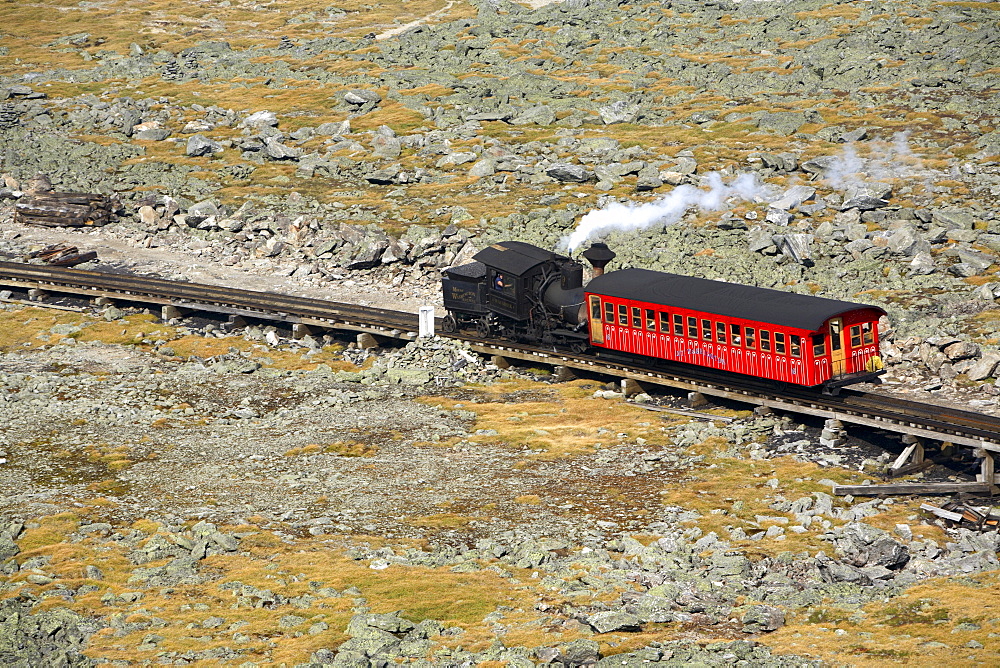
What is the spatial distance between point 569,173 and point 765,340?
1214 inches

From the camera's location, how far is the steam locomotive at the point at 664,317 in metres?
33.8

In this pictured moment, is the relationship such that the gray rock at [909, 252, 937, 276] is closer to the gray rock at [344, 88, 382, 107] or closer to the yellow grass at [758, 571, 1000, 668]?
the yellow grass at [758, 571, 1000, 668]

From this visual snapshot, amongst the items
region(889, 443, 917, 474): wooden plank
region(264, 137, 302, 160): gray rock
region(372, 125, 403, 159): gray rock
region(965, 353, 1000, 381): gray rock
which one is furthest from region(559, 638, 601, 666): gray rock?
region(264, 137, 302, 160): gray rock

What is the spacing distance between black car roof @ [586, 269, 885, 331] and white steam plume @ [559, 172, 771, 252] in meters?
A: 13.4

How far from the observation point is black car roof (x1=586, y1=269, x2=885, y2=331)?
3375cm

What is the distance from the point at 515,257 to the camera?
134 feet

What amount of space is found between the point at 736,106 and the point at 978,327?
3762 cm

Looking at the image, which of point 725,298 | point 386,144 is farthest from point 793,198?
point 386,144

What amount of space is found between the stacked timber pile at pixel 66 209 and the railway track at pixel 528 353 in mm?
8073

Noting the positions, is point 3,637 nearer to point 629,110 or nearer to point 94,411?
point 94,411

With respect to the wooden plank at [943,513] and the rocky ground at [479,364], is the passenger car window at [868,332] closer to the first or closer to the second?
the rocky ground at [479,364]

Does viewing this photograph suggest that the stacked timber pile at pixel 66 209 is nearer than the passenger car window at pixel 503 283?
No

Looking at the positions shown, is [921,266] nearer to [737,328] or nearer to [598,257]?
[737,328]

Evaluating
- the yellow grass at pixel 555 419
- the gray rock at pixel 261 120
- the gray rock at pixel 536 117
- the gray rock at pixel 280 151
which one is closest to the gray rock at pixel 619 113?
the gray rock at pixel 536 117
